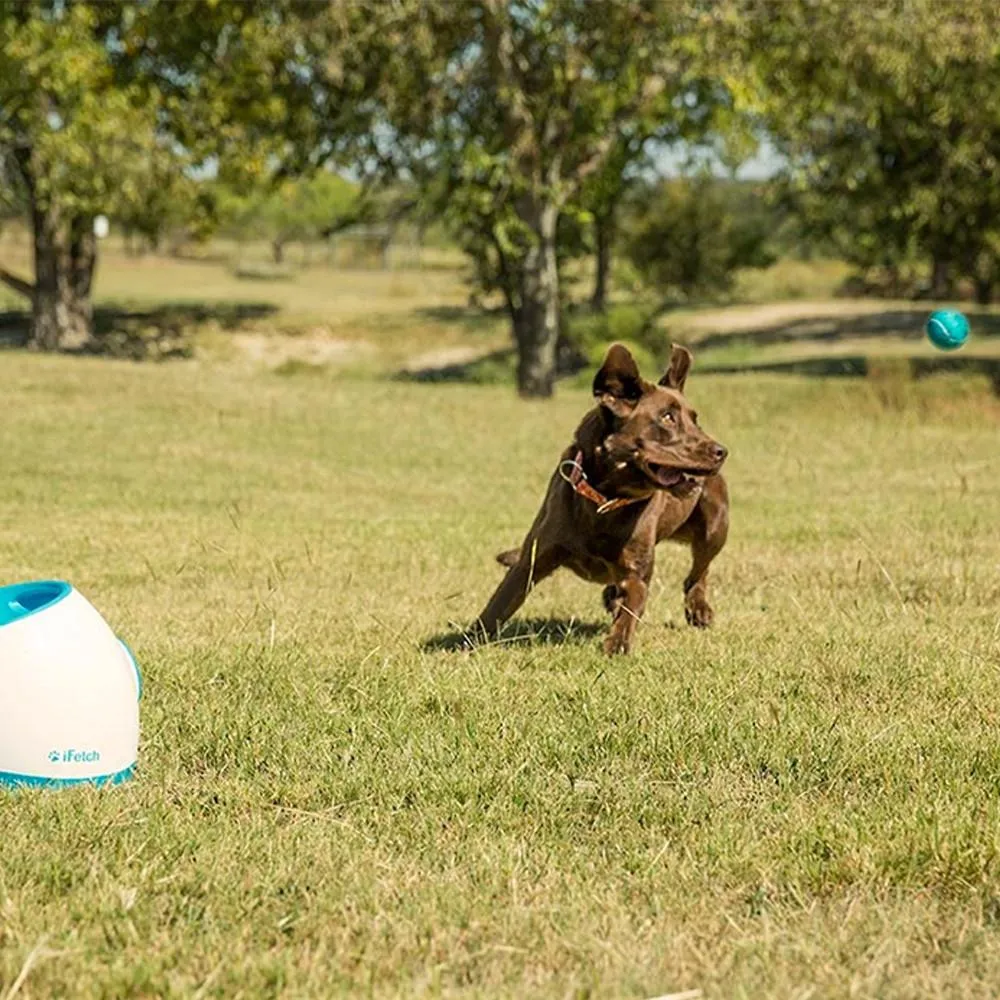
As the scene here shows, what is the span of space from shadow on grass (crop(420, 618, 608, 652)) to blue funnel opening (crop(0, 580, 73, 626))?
226 centimetres

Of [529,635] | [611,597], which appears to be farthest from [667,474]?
[611,597]

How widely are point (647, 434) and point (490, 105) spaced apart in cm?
1913

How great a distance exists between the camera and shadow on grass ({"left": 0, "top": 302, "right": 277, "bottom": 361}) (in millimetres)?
37562

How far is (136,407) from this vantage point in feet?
61.9

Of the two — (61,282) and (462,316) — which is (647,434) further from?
(462,316)

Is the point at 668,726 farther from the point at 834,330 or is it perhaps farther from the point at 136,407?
the point at 834,330

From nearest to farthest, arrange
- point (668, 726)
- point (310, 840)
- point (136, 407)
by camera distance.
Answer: point (310, 840) → point (668, 726) → point (136, 407)

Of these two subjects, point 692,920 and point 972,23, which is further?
point 972,23

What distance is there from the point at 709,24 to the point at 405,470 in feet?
33.1

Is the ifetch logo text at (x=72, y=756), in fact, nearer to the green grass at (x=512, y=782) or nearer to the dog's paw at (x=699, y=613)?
the green grass at (x=512, y=782)

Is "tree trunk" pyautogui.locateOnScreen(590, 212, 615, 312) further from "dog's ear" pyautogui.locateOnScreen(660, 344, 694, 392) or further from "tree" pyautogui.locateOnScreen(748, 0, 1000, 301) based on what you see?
"dog's ear" pyautogui.locateOnScreen(660, 344, 694, 392)

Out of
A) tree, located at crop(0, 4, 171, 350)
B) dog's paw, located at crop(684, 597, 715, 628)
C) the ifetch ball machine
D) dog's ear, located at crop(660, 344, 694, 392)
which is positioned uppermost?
tree, located at crop(0, 4, 171, 350)

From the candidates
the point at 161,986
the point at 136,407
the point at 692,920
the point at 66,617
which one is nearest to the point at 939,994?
the point at 692,920

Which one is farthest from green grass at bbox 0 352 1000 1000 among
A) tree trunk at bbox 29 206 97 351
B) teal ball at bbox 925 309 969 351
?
tree trunk at bbox 29 206 97 351
